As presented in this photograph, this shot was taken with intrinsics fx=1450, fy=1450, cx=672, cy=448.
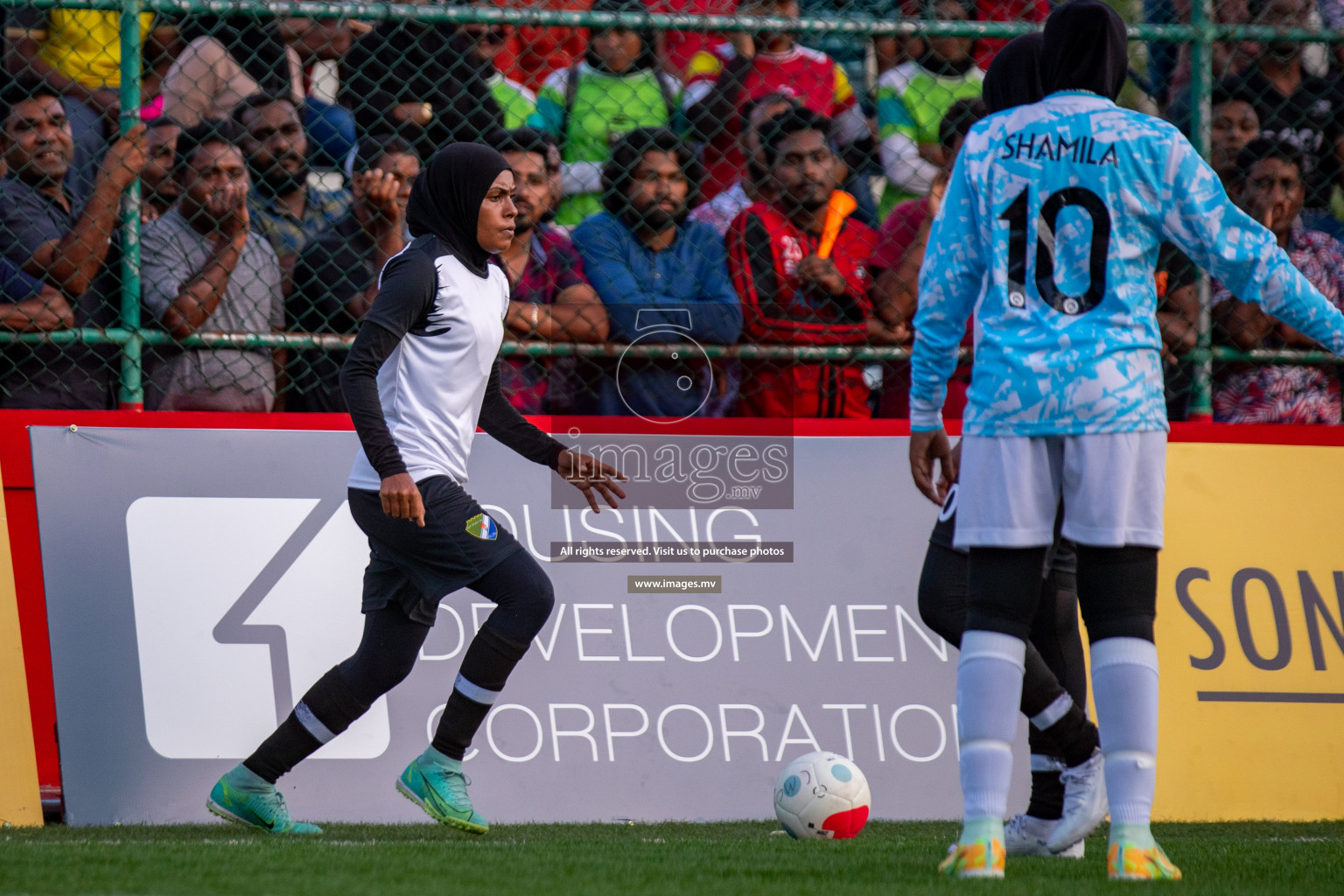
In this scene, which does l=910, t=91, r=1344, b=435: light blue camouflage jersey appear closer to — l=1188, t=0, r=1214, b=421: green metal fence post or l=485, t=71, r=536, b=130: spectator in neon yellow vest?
l=1188, t=0, r=1214, b=421: green metal fence post

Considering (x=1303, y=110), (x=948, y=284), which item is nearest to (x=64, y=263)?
(x=948, y=284)

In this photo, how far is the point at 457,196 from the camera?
4297 millimetres

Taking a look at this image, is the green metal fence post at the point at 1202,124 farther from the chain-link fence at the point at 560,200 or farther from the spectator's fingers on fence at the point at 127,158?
the spectator's fingers on fence at the point at 127,158

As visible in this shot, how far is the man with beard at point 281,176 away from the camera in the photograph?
5723 mm

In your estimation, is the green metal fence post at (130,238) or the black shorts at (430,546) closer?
the black shorts at (430,546)

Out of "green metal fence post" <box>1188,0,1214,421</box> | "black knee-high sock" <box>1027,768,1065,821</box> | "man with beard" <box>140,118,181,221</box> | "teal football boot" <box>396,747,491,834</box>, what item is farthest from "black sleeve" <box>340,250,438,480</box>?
"green metal fence post" <box>1188,0,1214,421</box>

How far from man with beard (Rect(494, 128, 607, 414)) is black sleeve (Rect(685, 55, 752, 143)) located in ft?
2.35

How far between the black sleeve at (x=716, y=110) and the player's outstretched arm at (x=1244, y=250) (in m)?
3.29

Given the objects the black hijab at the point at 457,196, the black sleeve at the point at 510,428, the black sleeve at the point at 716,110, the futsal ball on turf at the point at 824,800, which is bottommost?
the futsal ball on turf at the point at 824,800

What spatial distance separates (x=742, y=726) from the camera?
516 centimetres

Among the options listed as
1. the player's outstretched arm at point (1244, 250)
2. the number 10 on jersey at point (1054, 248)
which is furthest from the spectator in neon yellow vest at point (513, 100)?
the player's outstretched arm at point (1244, 250)

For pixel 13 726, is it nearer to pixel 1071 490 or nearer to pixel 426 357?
pixel 426 357

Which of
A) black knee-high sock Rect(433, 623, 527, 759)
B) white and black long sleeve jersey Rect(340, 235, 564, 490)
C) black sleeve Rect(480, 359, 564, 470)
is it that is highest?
white and black long sleeve jersey Rect(340, 235, 564, 490)

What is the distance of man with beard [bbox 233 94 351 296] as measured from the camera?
5723mm
